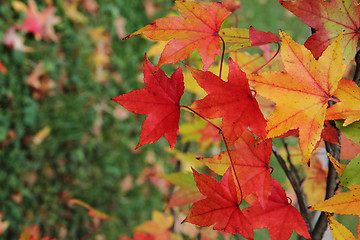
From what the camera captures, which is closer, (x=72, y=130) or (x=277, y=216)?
(x=277, y=216)

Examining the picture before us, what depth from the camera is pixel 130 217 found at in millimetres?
2125

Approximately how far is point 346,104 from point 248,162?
0.16 m

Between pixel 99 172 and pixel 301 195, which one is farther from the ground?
pixel 301 195

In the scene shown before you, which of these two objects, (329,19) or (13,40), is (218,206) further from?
(13,40)

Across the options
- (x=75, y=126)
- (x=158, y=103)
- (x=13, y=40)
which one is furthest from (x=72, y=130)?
(x=158, y=103)

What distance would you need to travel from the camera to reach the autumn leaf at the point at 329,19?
48cm

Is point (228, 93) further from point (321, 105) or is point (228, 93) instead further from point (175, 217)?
point (175, 217)

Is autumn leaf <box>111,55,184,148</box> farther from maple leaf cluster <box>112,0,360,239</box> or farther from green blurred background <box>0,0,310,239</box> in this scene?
green blurred background <box>0,0,310,239</box>

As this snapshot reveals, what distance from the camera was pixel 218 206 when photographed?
50 centimetres

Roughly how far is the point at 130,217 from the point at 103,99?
29.3 inches

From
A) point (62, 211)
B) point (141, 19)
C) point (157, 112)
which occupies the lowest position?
point (62, 211)

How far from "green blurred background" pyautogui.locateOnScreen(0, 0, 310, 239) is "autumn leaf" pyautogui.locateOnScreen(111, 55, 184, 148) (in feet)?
3.83

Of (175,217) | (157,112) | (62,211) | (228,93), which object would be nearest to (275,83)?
(228,93)

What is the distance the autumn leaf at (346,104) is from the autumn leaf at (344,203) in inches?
3.6
